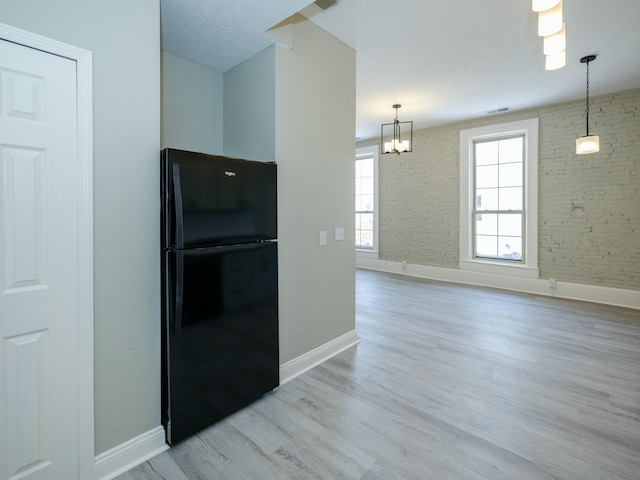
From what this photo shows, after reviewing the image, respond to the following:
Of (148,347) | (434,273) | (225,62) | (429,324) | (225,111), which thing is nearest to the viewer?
(148,347)

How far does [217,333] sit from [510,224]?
18.4 ft

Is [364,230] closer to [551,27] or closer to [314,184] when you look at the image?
[314,184]

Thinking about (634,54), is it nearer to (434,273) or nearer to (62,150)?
(434,273)

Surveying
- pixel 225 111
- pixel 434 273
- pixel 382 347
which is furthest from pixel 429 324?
pixel 225 111

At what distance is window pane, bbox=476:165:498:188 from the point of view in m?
5.89

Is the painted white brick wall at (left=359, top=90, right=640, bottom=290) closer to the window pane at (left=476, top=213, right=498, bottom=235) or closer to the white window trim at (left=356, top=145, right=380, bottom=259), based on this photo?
the window pane at (left=476, top=213, right=498, bottom=235)

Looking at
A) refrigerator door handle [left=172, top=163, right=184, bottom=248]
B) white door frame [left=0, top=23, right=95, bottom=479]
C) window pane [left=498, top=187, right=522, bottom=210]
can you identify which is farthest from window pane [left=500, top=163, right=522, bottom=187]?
white door frame [left=0, top=23, right=95, bottom=479]

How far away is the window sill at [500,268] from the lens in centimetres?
547

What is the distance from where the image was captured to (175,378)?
5.97 ft

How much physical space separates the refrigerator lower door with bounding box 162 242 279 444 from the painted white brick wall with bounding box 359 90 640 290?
199 inches

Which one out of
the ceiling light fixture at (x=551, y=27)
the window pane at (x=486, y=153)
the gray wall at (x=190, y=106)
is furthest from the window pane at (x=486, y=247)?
the gray wall at (x=190, y=106)

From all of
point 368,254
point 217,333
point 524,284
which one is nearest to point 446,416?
point 217,333

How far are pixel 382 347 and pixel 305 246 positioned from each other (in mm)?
1398

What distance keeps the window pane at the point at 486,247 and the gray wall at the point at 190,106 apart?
5.21 metres
